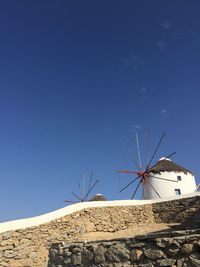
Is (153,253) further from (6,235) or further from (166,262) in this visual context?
(6,235)

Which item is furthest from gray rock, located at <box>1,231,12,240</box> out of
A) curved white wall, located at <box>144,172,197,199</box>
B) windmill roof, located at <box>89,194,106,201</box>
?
windmill roof, located at <box>89,194,106,201</box>

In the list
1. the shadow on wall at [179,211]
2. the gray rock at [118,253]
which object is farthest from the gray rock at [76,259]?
the shadow on wall at [179,211]

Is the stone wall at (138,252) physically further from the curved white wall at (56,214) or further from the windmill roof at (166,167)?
the windmill roof at (166,167)

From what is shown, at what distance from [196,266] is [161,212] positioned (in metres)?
9.08

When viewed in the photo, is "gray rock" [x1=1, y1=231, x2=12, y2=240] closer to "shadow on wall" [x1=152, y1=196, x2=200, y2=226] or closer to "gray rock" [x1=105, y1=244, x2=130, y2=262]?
"gray rock" [x1=105, y1=244, x2=130, y2=262]

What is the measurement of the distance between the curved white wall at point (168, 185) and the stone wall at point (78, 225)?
704 centimetres

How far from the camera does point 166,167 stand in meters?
20.3

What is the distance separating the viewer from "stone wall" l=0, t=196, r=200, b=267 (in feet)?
27.7

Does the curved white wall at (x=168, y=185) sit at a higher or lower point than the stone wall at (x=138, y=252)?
higher

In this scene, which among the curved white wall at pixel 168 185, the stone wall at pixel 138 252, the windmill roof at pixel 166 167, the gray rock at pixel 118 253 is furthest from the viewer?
the windmill roof at pixel 166 167

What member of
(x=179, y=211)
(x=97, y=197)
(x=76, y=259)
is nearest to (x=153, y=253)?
(x=76, y=259)

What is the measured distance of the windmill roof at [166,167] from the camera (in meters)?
20.2

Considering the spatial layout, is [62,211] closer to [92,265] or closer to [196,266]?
[92,265]

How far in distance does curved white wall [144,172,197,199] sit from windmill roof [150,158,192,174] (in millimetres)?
257
